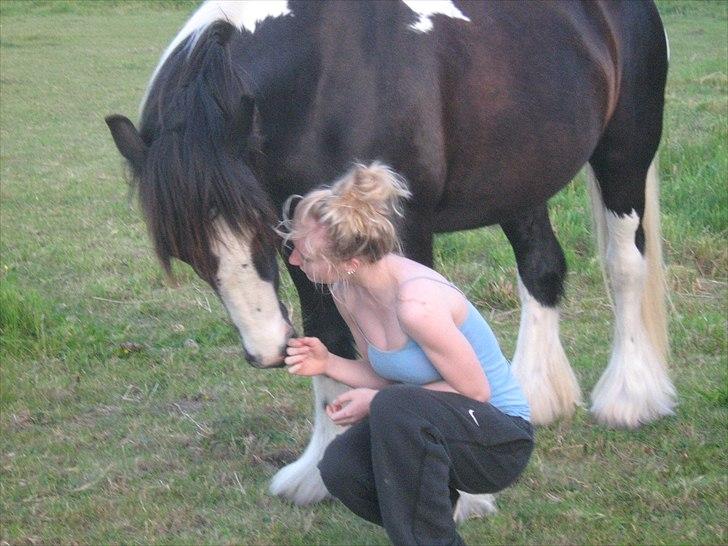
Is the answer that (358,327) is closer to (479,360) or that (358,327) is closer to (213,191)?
(479,360)

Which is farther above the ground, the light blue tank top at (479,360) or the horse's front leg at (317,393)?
the light blue tank top at (479,360)

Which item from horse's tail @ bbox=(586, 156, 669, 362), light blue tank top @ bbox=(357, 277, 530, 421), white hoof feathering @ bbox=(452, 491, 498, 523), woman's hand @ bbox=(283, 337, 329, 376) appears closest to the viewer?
light blue tank top @ bbox=(357, 277, 530, 421)

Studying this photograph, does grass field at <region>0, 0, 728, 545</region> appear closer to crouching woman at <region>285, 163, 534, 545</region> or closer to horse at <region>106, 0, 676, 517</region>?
horse at <region>106, 0, 676, 517</region>

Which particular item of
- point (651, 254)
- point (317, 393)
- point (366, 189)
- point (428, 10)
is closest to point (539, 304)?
point (651, 254)

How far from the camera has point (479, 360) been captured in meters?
2.52

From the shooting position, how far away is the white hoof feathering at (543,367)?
3.86 meters

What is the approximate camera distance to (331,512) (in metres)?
3.16

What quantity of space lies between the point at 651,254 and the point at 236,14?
2098mm

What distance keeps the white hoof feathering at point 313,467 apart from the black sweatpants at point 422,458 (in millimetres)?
679

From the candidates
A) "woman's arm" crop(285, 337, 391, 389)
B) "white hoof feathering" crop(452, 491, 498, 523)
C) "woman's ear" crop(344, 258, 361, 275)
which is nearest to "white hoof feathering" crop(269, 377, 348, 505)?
"white hoof feathering" crop(452, 491, 498, 523)

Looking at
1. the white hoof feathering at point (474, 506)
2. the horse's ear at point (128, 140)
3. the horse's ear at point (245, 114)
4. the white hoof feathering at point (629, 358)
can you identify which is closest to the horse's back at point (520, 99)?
the white hoof feathering at point (629, 358)

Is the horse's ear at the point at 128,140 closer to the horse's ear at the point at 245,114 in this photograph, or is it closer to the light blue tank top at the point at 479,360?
the horse's ear at the point at 245,114

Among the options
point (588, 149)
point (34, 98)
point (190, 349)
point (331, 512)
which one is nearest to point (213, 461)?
point (331, 512)

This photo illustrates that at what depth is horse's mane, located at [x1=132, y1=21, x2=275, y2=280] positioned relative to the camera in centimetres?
250
